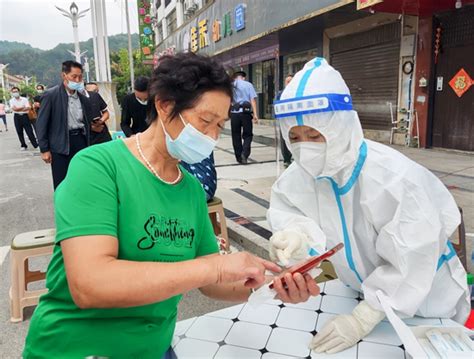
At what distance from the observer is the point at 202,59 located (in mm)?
1305

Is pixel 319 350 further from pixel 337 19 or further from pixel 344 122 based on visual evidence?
pixel 337 19

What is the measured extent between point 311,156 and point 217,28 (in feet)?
47.7

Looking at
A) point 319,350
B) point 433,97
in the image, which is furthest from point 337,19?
point 319,350

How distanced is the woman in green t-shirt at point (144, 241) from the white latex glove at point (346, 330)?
133 mm

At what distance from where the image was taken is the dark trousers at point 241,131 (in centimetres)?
738

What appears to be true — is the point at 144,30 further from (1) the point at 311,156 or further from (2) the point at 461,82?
(1) the point at 311,156

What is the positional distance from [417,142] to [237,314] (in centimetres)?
783

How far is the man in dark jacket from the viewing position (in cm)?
421

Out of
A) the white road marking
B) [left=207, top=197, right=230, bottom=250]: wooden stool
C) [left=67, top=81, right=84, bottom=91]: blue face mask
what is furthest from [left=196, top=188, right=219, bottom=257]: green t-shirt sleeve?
[left=67, top=81, right=84, bottom=91]: blue face mask

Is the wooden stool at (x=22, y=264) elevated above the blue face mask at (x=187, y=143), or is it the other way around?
the blue face mask at (x=187, y=143)

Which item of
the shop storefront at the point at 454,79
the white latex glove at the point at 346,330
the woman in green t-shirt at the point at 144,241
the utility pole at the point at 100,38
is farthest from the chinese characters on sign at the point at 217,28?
the white latex glove at the point at 346,330

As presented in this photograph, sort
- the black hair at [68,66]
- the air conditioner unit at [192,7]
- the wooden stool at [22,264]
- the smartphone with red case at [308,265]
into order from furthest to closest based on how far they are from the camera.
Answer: the air conditioner unit at [192,7] → the black hair at [68,66] → the wooden stool at [22,264] → the smartphone with red case at [308,265]

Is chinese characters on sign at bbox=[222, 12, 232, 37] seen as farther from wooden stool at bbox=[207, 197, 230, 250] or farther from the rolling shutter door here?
wooden stool at bbox=[207, 197, 230, 250]

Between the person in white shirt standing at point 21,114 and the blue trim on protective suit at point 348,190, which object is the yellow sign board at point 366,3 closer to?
the blue trim on protective suit at point 348,190
